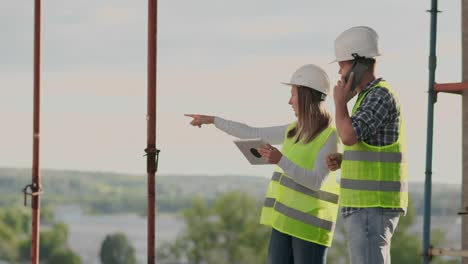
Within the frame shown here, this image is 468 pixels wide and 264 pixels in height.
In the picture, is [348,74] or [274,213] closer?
[348,74]

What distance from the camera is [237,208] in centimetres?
3753

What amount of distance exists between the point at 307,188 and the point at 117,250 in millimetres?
39971

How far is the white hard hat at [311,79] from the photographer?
13.6 ft

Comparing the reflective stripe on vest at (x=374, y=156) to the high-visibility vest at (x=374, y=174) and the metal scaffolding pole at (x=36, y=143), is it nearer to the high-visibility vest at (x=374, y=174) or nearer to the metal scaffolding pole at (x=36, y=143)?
the high-visibility vest at (x=374, y=174)

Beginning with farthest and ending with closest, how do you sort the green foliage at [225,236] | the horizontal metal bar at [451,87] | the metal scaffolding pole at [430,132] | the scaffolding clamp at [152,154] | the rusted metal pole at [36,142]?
1. the green foliage at [225,236]
2. the rusted metal pole at [36,142]
3. the scaffolding clamp at [152,154]
4. the metal scaffolding pole at [430,132]
5. the horizontal metal bar at [451,87]

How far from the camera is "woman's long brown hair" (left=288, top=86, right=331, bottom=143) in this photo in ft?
13.5

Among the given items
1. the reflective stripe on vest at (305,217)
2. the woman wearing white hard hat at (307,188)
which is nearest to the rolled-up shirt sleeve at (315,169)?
the woman wearing white hard hat at (307,188)

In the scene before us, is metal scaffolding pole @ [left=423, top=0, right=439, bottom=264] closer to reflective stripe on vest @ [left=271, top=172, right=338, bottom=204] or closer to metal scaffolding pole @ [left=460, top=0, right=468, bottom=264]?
metal scaffolding pole @ [left=460, top=0, right=468, bottom=264]

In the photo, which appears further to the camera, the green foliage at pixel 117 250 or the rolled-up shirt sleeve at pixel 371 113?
the green foliage at pixel 117 250

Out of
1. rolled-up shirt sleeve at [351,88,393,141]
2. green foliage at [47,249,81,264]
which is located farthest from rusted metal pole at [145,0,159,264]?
green foliage at [47,249,81,264]

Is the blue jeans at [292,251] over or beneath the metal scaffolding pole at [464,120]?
beneath

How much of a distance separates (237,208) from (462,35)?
3304cm

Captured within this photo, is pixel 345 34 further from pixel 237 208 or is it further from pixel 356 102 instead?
pixel 237 208

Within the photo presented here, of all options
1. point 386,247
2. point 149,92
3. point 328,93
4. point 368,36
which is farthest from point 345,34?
point 149,92
